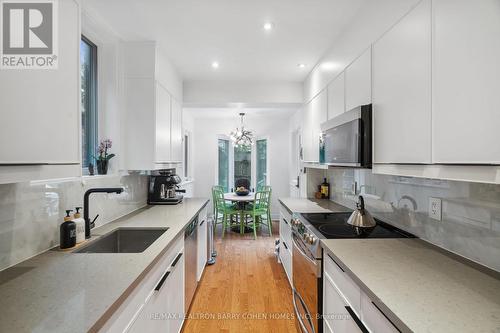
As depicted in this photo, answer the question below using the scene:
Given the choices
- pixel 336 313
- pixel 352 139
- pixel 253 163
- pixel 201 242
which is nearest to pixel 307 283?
pixel 336 313

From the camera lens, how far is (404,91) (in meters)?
1.22

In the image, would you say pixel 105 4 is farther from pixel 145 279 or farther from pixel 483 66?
pixel 483 66

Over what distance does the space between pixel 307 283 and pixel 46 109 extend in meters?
1.80

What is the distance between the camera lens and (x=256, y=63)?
9.34 feet

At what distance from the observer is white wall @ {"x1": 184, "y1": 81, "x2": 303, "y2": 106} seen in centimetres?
348

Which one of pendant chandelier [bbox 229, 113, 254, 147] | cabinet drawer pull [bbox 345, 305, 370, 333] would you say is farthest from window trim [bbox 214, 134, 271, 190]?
cabinet drawer pull [bbox 345, 305, 370, 333]

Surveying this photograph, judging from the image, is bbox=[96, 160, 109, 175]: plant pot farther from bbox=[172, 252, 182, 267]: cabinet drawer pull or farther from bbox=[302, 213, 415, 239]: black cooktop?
bbox=[302, 213, 415, 239]: black cooktop

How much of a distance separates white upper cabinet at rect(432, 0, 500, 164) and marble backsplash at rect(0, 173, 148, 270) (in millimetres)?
1897

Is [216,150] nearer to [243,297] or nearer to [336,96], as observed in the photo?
[243,297]

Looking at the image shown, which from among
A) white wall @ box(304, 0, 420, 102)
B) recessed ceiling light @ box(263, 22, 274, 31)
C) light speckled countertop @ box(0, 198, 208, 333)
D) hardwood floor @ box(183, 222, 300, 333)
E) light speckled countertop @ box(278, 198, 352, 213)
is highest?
recessed ceiling light @ box(263, 22, 274, 31)

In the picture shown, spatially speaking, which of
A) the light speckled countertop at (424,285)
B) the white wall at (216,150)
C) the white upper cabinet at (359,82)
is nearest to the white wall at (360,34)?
the white upper cabinet at (359,82)

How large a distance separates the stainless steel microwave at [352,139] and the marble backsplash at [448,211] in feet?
1.21

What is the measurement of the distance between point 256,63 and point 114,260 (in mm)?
2423

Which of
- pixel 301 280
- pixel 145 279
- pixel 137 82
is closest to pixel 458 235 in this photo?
pixel 301 280
